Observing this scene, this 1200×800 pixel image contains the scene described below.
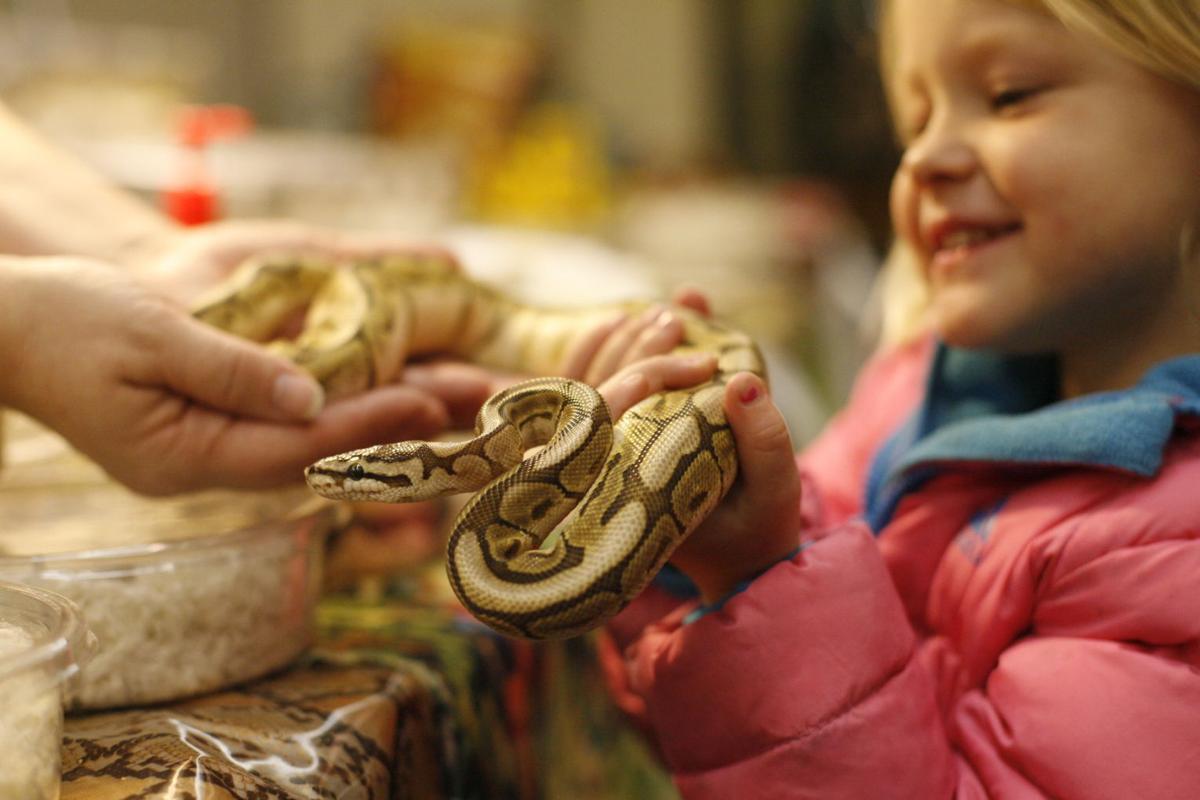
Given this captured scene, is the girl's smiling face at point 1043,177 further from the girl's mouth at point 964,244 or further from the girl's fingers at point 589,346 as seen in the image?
the girl's fingers at point 589,346

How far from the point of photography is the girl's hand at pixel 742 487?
107cm

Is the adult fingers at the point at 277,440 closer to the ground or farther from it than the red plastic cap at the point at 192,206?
closer to the ground

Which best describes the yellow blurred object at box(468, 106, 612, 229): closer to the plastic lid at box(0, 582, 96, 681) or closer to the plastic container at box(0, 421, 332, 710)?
the plastic container at box(0, 421, 332, 710)

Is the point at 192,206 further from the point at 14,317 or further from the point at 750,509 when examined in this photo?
the point at 750,509

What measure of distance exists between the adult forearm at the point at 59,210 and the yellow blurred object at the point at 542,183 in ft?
8.98

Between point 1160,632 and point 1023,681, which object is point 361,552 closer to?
point 1023,681

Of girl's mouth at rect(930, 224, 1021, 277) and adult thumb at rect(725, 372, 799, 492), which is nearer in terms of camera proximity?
adult thumb at rect(725, 372, 799, 492)

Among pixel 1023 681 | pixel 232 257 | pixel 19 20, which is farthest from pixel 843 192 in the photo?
pixel 1023 681

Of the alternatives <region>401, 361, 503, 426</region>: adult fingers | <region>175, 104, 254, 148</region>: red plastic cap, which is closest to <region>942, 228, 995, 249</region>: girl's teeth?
<region>401, 361, 503, 426</region>: adult fingers

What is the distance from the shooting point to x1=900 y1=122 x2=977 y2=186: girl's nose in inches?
55.1

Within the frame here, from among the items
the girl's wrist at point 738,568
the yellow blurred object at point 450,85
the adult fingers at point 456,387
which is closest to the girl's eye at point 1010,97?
the girl's wrist at point 738,568

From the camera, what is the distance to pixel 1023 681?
1.16 m

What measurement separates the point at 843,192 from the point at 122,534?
591 cm

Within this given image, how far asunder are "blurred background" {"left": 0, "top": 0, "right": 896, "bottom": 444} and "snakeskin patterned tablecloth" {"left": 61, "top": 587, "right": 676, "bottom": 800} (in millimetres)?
1391
